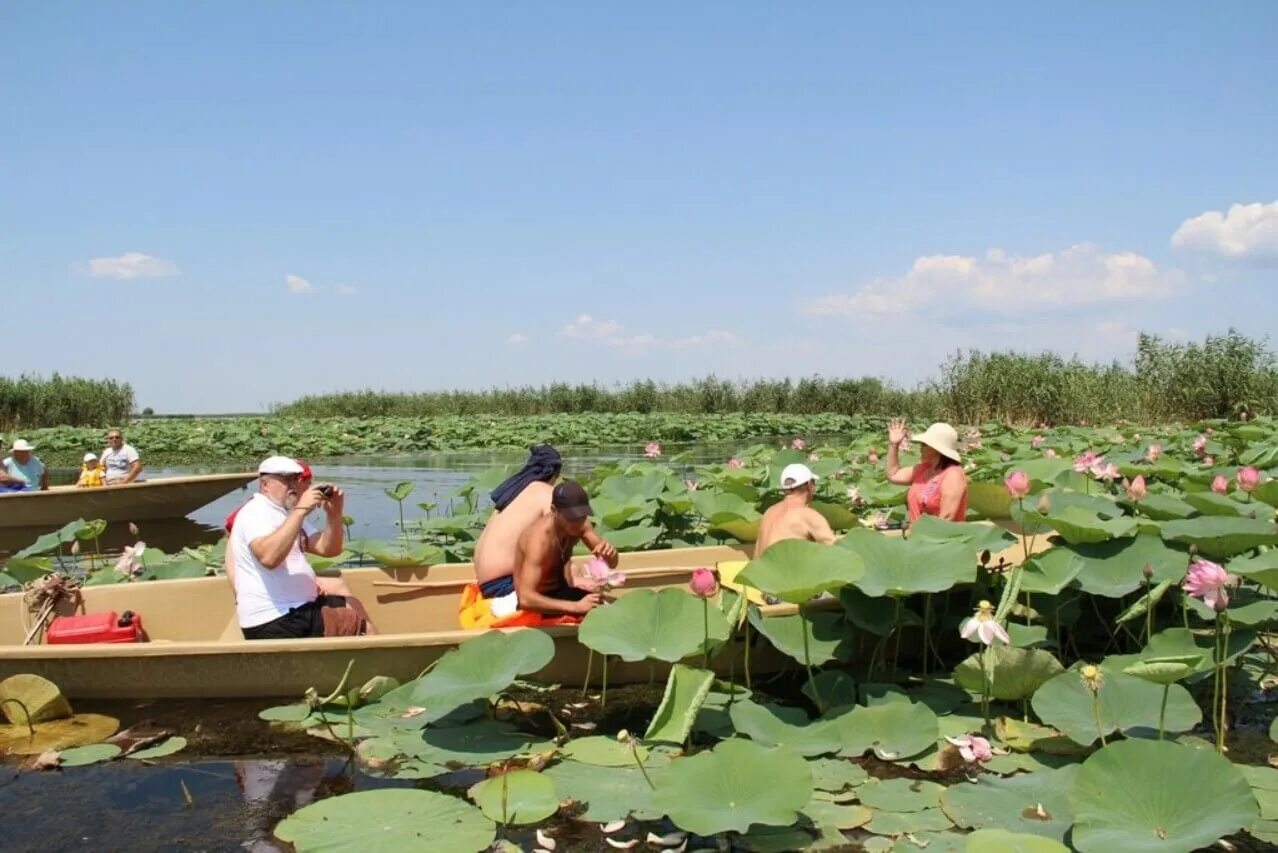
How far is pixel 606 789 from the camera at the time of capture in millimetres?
2975

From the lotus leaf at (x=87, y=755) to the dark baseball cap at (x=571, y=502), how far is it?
1.72m

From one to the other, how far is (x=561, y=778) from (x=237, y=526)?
5.83 feet

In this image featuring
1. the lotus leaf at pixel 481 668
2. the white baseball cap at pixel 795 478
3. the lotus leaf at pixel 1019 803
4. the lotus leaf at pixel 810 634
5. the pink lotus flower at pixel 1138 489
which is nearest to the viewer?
the lotus leaf at pixel 1019 803

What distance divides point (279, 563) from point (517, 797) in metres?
1.62

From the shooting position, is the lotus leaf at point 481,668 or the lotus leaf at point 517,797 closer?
the lotus leaf at point 517,797

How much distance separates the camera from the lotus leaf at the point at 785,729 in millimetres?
3100

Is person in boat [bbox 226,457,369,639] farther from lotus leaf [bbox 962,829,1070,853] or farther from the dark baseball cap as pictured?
lotus leaf [bbox 962,829,1070,853]

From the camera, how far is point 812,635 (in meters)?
3.58

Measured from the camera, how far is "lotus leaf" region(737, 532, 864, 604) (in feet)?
10.5

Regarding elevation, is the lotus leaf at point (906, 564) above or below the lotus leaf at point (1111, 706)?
above

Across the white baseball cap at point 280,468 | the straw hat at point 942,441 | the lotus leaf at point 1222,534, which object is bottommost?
the lotus leaf at point 1222,534

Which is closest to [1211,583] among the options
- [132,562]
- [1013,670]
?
[1013,670]

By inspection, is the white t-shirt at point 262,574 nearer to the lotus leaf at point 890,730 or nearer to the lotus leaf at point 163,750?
the lotus leaf at point 163,750

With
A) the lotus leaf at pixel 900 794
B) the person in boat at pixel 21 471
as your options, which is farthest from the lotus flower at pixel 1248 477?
the person in boat at pixel 21 471
